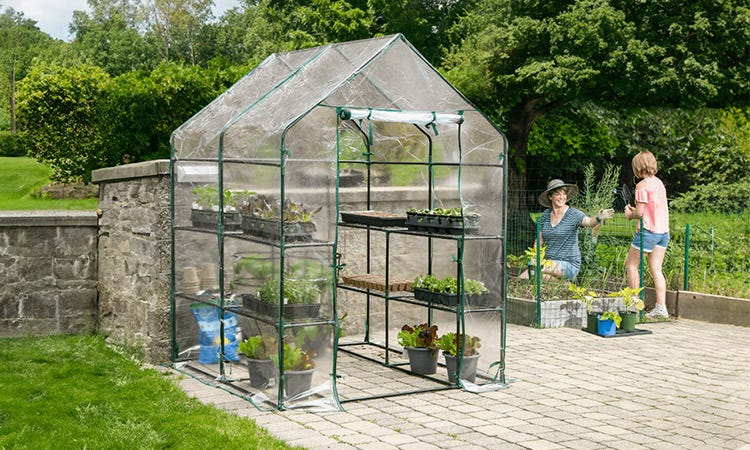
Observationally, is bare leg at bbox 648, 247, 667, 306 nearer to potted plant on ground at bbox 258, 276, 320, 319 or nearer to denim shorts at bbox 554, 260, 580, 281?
denim shorts at bbox 554, 260, 580, 281

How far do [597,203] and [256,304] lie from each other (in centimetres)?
598

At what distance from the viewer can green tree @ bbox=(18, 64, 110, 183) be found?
19.8 meters

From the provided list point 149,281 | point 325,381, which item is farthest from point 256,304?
point 149,281

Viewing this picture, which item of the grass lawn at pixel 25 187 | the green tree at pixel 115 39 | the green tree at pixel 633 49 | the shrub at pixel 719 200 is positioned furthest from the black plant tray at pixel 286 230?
the green tree at pixel 115 39

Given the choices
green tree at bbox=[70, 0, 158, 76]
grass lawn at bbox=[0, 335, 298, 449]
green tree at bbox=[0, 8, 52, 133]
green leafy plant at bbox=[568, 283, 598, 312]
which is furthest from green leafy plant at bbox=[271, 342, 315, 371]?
green tree at bbox=[70, 0, 158, 76]

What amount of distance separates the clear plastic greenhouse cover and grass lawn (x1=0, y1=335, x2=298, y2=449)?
2.13ft

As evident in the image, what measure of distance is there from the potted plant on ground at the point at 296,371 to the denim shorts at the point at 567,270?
4.47 metres

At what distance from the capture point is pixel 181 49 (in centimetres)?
5162

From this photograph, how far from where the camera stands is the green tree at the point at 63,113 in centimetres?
1983

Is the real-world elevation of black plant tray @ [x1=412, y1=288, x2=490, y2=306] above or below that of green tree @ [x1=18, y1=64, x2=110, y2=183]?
below

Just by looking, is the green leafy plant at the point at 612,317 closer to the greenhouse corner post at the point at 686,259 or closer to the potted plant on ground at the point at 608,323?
the potted plant on ground at the point at 608,323

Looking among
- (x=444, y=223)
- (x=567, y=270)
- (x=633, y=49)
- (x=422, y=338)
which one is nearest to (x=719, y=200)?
(x=633, y=49)

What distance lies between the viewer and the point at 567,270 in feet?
35.1

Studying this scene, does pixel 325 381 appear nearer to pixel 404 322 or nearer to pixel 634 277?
pixel 404 322
